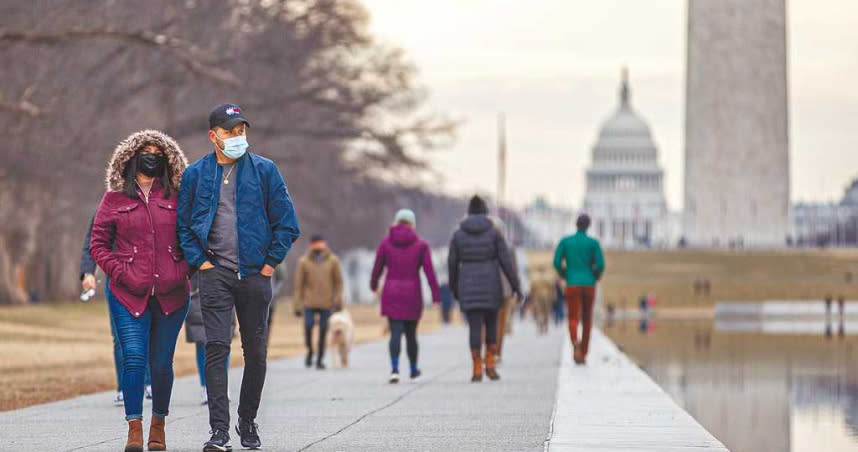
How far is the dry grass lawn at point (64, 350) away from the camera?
16.4 metres

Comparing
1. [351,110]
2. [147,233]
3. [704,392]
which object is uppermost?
[351,110]

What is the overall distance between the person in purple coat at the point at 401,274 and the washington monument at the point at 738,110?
62262mm

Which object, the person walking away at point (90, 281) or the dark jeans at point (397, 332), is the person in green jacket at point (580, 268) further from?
the person walking away at point (90, 281)

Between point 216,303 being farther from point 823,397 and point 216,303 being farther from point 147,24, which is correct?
point 147,24

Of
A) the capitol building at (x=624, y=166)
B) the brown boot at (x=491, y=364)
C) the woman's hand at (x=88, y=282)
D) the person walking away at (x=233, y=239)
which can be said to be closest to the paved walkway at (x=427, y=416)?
the brown boot at (x=491, y=364)

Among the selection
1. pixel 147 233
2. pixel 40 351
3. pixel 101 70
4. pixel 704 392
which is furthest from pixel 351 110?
pixel 147 233

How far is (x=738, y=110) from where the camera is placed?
77812 mm

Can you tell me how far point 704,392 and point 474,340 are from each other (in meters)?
2.53

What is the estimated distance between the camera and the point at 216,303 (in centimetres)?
909

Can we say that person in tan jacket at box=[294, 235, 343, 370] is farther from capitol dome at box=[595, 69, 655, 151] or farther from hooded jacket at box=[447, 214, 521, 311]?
capitol dome at box=[595, 69, 655, 151]

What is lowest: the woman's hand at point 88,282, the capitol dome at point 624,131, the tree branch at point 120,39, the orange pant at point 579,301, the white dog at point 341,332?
the white dog at point 341,332

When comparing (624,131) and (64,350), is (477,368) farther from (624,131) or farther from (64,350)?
(624,131)

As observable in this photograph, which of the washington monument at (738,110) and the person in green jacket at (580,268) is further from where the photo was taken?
the washington monument at (738,110)

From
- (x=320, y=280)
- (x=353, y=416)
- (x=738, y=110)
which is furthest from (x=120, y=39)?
(x=738, y=110)
